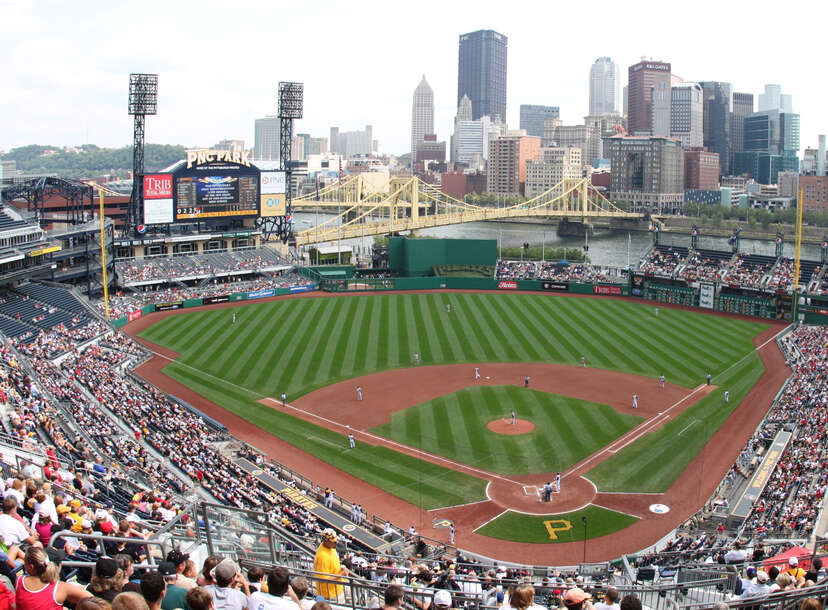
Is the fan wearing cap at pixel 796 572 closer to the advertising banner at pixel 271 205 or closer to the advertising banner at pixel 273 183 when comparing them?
the advertising banner at pixel 273 183

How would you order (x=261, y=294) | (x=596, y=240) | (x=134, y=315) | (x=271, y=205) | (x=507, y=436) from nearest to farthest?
(x=507, y=436)
(x=134, y=315)
(x=261, y=294)
(x=271, y=205)
(x=596, y=240)

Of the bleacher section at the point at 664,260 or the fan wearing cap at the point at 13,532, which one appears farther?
the bleacher section at the point at 664,260

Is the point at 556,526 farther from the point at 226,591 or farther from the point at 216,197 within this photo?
the point at 216,197

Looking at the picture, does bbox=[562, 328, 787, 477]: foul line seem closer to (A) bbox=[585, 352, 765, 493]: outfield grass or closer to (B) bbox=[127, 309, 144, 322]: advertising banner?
(A) bbox=[585, 352, 765, 493]: outfield grass

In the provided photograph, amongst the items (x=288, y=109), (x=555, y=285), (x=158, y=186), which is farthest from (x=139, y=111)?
(x=555, y=285)

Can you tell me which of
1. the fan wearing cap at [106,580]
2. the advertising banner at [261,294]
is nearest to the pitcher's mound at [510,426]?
the fan wearing cap at [106,580]
